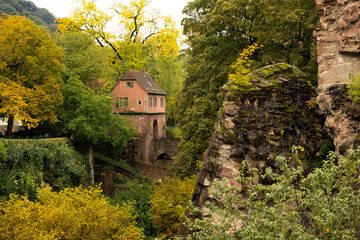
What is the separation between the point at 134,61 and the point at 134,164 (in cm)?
1228

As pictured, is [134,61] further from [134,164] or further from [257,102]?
[257,102]

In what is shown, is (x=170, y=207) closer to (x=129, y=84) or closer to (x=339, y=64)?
(x=339, y=64)

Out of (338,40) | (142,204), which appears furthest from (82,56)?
(338,40)

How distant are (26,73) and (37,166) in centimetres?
669

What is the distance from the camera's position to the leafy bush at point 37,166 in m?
21.3

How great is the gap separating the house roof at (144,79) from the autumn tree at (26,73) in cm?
1543

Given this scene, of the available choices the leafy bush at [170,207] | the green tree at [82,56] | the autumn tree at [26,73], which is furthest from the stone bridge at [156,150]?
the leafy bush at [170,207]

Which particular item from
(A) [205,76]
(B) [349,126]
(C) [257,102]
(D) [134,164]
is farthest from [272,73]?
(D) [134,164]

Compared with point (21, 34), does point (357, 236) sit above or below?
below

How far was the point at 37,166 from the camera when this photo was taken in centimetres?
2412

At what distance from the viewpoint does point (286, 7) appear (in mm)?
18078

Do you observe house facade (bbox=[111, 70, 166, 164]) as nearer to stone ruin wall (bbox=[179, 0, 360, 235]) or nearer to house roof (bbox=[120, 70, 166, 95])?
house roof (bbox=[120, 70, 166, 95])

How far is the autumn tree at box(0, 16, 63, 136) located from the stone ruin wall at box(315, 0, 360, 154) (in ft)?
60.4

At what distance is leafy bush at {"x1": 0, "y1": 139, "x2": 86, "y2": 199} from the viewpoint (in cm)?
2133
